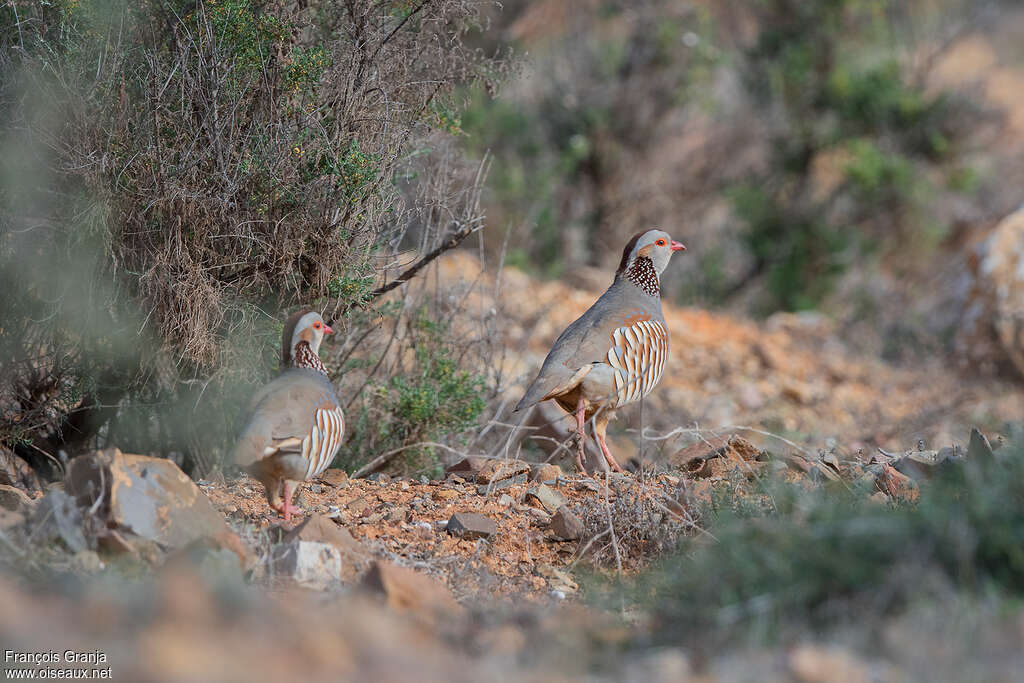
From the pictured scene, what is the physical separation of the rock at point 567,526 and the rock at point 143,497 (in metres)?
1.54

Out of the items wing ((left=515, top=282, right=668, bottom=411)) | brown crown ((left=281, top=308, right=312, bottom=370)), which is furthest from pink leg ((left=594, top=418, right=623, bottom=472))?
brown crown ((left=281, top=308, right=312, bottom=370))

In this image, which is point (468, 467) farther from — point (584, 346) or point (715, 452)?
point (715, 452)

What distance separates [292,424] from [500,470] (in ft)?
4.83

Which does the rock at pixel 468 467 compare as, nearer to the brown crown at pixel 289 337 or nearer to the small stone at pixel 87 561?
the brown crown at pixel 289 337

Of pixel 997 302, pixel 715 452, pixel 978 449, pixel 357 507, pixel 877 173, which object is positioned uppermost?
pixel 877 173

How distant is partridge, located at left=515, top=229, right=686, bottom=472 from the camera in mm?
6125

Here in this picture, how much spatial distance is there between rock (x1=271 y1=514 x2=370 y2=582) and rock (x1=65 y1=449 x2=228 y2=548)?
30 centimetres

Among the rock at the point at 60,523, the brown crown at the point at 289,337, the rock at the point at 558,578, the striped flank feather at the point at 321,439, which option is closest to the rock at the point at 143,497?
the rock at the point at 60,523

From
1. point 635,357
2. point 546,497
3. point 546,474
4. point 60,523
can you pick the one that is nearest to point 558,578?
point 546,497

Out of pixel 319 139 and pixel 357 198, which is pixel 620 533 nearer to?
pixel 357 198

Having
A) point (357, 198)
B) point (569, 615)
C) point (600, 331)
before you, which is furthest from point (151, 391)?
point (569, 615)

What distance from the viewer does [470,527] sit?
505 centimetres

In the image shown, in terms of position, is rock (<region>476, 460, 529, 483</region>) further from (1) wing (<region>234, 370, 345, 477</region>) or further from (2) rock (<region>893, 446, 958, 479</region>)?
(2) rock (<region>893, 446, 958, 479</region>)

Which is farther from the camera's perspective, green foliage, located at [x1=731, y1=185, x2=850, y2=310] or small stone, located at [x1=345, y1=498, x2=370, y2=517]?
green foliage, located at [x1=731, y1=185, x2=850, y2=310]
